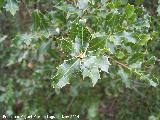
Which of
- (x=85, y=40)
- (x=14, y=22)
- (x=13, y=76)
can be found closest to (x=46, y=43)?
(x=85, y=40)

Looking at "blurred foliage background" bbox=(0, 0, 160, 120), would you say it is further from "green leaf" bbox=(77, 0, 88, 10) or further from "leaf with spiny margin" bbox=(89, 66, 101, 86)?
"leaf with spiny margin" bbox=(89, 66, 101, 86)

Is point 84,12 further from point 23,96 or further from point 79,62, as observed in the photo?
point 23,96

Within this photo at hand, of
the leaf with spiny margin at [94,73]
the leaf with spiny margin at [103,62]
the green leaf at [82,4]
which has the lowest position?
the leaf with spiny margin at [94,73]

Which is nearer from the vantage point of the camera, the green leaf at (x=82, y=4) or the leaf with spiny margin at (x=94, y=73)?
the leaf with spiny margin at (x=94, y=73)

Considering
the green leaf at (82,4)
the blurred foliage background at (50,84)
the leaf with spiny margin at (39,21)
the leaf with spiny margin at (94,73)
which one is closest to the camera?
the leaf with spiny margin at (94,73)

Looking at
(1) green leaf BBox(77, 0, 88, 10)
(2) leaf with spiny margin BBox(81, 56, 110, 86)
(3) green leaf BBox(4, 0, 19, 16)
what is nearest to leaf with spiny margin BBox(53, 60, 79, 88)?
(2) leaf with spiny margin BBox(81, 56, 110, 86)

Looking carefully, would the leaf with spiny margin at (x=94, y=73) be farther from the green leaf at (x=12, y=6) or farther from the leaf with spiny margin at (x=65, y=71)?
the green leaf at (x=12, y=6)

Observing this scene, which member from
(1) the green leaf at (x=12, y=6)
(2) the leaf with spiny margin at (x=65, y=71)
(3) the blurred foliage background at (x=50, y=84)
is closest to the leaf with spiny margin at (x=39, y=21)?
(3) the blurred foliage background at (x=50, y=84)

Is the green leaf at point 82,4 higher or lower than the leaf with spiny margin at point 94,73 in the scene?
higher

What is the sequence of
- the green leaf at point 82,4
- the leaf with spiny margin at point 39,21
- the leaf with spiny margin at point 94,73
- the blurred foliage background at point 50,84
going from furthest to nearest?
the blurred foliage background at point 50,84 < the leaf with spiny margin at point 39,21 < the green leaf at point 82,4 < the leaf with spiny margin at point 94,73
